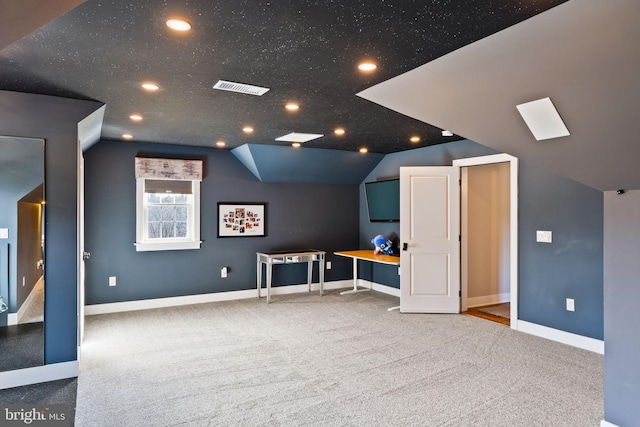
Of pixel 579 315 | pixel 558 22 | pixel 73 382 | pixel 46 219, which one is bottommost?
pixel 73 382

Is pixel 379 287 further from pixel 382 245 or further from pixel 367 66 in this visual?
pixel 367 66

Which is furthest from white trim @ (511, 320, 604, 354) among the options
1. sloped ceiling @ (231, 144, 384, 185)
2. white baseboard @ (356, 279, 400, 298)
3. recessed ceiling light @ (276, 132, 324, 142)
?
sloped ceiling @ (231, 144, 384, 185)

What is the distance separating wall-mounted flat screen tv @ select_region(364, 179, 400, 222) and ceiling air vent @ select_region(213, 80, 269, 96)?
11.6 ft

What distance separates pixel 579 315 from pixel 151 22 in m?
4.46

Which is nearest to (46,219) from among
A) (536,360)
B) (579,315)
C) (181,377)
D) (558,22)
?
(181,377)

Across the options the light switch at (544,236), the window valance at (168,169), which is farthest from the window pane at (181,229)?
the light switch at (544,236)

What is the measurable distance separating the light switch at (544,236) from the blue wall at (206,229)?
3.41 metres

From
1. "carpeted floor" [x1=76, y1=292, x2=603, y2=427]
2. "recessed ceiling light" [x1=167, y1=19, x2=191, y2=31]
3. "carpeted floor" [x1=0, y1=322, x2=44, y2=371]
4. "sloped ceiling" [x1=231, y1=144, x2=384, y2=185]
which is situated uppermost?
"recessed ceiling light" [x1=167, y1=19, x2=191, y2=31]

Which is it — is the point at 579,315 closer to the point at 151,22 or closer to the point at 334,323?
the point at 334,323

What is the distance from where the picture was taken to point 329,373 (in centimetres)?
343

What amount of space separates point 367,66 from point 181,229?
421cm

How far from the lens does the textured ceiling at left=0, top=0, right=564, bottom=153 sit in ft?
6.27

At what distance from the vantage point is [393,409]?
281 cm

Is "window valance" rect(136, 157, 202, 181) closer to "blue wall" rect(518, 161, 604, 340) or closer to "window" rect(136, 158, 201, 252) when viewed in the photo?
"window" rect(136, 158, 201, 252)
